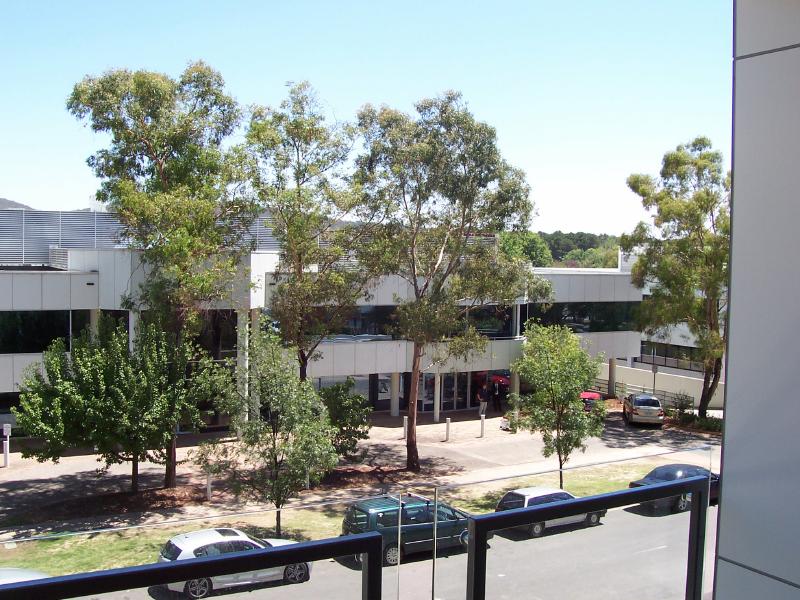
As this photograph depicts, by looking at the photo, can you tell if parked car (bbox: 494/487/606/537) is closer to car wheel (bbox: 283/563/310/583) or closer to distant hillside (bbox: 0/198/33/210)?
car wheel (bbox: 283/563/310/583)

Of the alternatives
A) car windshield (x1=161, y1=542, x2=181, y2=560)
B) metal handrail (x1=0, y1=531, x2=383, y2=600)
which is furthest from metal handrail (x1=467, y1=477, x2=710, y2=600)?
car windshield (x1=161, y1=542, x2=181, y2=560)

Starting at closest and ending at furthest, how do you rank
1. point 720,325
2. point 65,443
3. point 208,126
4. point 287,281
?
1. point 65,443
2. point 208,126
3. point 287,281
4. point 720,325

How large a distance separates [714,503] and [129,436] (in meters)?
17.3

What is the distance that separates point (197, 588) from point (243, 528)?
4.06ft

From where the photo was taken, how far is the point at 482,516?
3.11 metres

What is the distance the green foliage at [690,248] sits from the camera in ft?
101

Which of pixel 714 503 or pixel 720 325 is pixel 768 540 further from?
pixel 720 325

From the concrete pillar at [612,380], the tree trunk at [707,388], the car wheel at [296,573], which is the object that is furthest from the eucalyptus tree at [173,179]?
the concrete pillar at [612,380]

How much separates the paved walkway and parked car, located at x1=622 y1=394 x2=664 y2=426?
52 centimetres

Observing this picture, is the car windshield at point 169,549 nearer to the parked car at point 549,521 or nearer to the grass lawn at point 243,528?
the grass lawn at point 243,528

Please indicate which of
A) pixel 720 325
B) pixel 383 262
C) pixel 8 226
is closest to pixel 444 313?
pixel 383 262

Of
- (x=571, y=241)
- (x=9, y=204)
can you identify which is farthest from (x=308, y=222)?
(x=571, y=241)

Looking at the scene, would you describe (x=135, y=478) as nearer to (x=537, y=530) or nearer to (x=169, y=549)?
(x=169, y=549)

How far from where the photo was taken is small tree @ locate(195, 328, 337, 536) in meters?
17.4
